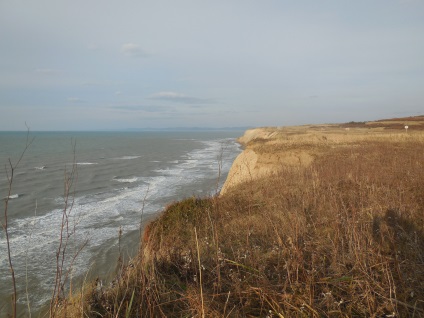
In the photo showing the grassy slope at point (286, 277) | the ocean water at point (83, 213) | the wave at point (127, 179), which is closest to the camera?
the grassy slope at point (286, 277)

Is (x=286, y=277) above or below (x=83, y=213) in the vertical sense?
above

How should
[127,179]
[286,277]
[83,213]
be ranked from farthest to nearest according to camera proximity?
[127,179], [83,213], [286,277]

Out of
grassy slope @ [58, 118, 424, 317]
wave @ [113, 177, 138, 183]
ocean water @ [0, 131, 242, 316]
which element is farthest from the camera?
wave @ [113, 177, 138, 183]

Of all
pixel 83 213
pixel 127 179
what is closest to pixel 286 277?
pixel 83 213

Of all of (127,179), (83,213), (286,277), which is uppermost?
(286,277)

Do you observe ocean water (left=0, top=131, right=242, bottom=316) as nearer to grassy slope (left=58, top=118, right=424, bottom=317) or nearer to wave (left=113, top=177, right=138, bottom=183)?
wave (left=113, top=177, right=138, bottom=183)

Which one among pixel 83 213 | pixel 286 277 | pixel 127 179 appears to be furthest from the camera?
pixel 127 179

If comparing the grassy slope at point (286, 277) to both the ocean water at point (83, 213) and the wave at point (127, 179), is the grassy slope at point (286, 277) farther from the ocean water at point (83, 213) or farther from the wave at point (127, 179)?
the wave at point (127, 179)

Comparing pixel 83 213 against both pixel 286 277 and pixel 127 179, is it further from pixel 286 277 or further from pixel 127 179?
pixel 286 277

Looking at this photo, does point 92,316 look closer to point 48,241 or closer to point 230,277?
point 230,277

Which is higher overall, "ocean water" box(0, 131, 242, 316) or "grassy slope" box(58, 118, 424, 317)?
"grassy slope" box(58, 118, 424, 317)

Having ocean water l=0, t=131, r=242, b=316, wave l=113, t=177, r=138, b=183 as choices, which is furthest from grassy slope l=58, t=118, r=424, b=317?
wave l=113, t=177, r=138, b=183

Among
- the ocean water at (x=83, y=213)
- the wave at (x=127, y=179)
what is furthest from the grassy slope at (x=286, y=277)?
the wave at (x=127, y=179)

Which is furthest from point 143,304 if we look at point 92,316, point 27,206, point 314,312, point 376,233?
point 27,206
